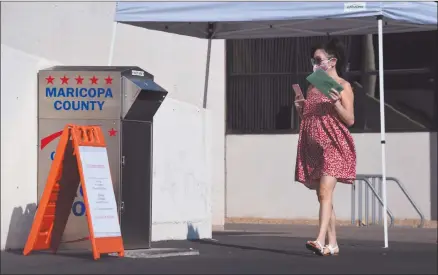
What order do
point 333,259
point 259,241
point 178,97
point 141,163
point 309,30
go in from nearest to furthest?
point 333,259, point 141,163, point 259,241, point 309,30, point 178,97

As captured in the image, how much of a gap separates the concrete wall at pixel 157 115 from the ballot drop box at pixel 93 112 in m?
0.12

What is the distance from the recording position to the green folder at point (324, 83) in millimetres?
8297

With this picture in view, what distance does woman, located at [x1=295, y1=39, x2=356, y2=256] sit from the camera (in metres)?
8.43

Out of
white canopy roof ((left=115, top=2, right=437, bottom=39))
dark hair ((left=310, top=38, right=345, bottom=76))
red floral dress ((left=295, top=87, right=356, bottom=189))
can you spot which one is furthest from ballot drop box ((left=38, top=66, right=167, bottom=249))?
white canopy roof ((left=115, top=2, right=437, bottom=39))

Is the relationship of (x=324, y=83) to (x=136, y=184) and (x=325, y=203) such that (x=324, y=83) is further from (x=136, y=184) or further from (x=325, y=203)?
(x=136, y=184)

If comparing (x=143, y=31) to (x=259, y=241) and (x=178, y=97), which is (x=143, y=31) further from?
Result: (x=259, y=241)

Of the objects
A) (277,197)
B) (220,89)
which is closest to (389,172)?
(277,197)

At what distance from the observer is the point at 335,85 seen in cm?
830

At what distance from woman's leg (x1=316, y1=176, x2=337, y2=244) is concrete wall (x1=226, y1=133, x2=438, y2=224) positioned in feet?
21.3

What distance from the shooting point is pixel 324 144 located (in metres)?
8.58

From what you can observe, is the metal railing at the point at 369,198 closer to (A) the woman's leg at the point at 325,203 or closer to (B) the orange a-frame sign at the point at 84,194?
(A) the woman's leg at the point at 325,203

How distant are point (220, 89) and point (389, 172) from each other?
2778 millimetres

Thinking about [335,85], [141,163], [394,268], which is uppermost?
[335,85]

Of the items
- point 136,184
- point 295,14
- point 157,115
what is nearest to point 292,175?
point 157,115
